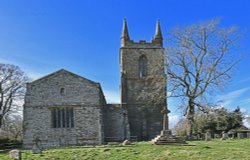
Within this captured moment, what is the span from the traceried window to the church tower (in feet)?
22.8

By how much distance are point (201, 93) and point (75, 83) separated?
11.9m

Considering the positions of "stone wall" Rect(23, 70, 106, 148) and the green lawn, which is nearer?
the green lawn

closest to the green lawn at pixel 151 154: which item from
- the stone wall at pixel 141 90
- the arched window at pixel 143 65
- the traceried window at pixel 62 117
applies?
the traceried window at pixel 62 117

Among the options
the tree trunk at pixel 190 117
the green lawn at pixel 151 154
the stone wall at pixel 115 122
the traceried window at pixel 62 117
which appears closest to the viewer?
the green lawn at pixel 151 154

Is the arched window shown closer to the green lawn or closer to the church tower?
the church tower

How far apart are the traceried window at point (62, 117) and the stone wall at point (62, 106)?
0.31 meters

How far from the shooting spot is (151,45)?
42.4 meters

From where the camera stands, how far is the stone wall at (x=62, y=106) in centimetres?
3322

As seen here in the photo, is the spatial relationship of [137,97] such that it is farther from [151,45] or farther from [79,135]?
[79,135]

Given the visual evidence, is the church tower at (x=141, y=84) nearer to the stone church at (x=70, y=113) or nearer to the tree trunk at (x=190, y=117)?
the stone church at (x=70, y=113)

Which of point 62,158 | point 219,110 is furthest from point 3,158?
point 219,110

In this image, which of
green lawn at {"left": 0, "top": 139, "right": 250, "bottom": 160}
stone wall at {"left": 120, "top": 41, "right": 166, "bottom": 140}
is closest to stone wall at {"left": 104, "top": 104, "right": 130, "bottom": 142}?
stone wall at {"left": 120, "top": 41, "right": 166, "bottom": 140}

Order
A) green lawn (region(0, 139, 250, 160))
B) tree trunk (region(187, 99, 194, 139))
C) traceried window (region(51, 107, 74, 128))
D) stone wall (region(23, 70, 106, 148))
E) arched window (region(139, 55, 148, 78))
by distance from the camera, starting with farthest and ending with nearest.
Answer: arched window (region(139, 55, 148, 78)) < traceried window (region(51, 107, 74, 128)) < tree trunk (region(187, 99, 194, 139)) < stone wall (region(23, 70, 106, 148)) < green lawn (region(0, 139, 250, 160))

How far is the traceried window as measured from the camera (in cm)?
3356
